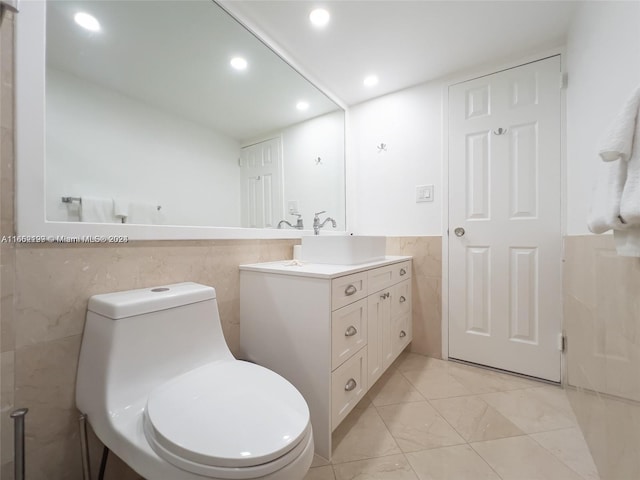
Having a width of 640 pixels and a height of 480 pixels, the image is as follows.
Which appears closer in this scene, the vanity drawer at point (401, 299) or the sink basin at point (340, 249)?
the sink basin at point (340, 249)

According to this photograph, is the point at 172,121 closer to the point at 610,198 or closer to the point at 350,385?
the point at 350,385

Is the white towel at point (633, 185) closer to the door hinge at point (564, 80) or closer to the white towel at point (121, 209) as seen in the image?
the door hinge at point (564, 80)

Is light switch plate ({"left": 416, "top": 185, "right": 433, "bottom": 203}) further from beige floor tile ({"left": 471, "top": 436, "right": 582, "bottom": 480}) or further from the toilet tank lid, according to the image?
the toilet tank lid

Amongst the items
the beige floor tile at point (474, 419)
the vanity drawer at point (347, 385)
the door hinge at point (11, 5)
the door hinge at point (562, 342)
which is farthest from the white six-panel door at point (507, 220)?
the door hinge at point (11, 5)

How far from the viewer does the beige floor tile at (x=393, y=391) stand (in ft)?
4.75

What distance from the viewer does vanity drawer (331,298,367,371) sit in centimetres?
106

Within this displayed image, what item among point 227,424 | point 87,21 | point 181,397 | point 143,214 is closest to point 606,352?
point 227,424

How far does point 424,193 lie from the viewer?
1.94 meters

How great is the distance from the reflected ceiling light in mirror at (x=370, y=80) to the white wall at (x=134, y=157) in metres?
1.08

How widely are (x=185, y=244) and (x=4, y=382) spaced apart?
0.63 m

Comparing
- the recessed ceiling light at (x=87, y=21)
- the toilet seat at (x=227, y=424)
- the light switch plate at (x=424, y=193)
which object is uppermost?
the recessed ceiling light at (x=87, y=21)

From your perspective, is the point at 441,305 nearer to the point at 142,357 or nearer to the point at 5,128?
the point at 142,357

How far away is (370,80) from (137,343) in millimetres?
2086

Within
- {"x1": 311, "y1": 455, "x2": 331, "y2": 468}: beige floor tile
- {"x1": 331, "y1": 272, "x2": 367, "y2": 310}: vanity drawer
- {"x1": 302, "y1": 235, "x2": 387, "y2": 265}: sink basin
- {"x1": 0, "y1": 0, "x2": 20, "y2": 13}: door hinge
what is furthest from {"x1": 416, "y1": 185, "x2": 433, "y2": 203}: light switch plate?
{"x1": 0, "y1": 0, "x2": 20, "y2": 13}: door hinge
